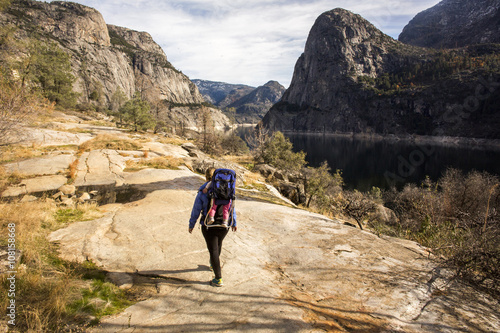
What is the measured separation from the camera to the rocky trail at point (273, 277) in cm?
369

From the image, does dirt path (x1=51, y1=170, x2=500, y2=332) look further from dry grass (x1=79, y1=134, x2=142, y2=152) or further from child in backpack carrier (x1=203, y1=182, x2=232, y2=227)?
dry grass (x1=79, y1=134, x2=142, y2=152)

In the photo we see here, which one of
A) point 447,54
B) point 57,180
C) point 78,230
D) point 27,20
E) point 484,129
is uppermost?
point 447,54

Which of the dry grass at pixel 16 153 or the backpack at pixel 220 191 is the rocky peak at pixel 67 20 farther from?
the backpack at pixel 220 191

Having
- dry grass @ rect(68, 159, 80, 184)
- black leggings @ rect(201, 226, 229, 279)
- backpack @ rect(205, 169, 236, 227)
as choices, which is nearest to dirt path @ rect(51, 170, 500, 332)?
black leggings @ rect(201, 226, 229, 279)

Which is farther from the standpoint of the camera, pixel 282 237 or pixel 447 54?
pixel 447 54

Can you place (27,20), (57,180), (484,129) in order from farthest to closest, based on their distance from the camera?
1. (484,129)
2. (27,20)
3. (57,180)

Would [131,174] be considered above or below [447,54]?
below

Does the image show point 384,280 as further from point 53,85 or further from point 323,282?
point 53,85

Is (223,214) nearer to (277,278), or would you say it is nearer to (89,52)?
(277,278)

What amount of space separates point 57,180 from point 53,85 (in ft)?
129

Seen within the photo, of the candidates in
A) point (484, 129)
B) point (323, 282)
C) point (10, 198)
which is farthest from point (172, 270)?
point (484, 129)

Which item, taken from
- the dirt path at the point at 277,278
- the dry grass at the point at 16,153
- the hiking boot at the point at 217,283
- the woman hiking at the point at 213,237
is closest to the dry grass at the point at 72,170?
the dry grass at the point at 16,153

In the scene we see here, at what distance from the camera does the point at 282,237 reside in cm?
754

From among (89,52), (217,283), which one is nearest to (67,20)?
(89,52)
